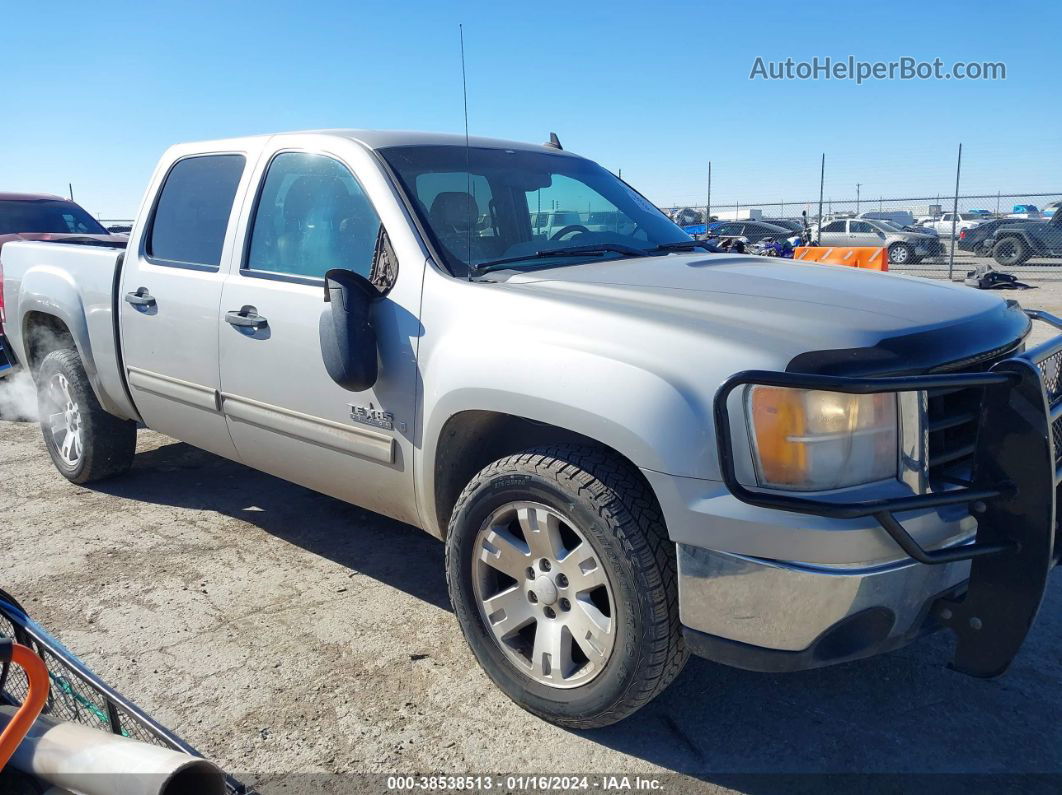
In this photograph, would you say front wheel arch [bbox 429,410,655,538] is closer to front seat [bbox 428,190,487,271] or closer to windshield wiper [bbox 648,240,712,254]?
front seat [bbox 428,190,487,271]

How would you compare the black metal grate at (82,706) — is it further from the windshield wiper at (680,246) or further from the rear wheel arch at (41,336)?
the rear wheel arch at (41,336)

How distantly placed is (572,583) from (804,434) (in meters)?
0.81

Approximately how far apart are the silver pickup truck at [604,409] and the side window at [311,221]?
0.01m

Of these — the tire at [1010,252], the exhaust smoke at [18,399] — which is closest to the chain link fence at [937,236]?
the tire at [1010,252]

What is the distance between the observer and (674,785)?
2.36m

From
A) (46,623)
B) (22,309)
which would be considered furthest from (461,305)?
(22,309)

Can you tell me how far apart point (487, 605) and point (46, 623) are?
1883 mm

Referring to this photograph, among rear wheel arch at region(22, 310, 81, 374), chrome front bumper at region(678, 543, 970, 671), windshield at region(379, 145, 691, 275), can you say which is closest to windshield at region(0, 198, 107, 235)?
rear wheel arch at region(22, 310, 81, 374)

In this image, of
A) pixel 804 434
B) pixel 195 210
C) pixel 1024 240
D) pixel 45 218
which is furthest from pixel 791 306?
pixel 1024 240

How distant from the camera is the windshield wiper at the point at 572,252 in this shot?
3.01 meters

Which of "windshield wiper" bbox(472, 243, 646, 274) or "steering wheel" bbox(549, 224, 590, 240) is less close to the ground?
"steering wheel" bbox(549, 224, 590, 240)

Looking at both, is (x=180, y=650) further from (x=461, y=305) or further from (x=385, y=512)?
(x=461, y=305)

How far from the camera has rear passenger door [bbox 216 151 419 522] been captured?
2912 millimetres

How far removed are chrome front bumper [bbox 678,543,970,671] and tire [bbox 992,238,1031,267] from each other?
21278mm
